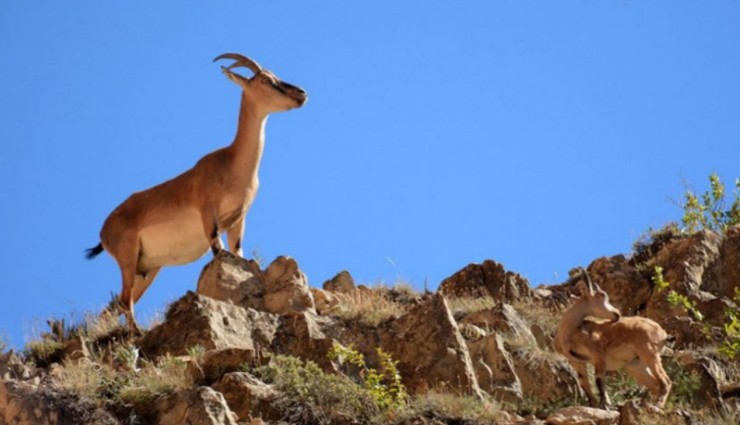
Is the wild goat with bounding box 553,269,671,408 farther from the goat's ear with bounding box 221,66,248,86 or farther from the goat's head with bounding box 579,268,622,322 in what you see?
the goat's ear with bounding box 221,66,248,86

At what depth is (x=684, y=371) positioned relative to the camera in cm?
1730

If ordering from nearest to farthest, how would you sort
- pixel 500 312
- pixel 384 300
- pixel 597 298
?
pixel 597 298
pixel 500 312
pixel 384 300

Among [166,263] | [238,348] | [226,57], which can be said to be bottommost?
[238,348]

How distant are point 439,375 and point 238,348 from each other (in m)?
2.17

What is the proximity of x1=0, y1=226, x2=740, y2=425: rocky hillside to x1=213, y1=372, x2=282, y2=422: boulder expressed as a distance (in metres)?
0.01

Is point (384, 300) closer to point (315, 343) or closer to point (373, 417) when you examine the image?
point (315, 343)

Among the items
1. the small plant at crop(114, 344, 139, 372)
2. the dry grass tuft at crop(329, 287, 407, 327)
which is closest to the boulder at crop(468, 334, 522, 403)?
the dry grass tuft at crop(329, 287, 407, 327)

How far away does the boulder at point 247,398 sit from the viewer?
1578 cm

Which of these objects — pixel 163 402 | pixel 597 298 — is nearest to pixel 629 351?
pixel 597 298

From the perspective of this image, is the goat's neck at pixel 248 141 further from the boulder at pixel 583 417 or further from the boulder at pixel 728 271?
the boulder at pixel 583 417

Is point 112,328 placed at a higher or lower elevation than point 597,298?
higher

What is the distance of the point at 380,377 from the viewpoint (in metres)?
16.3

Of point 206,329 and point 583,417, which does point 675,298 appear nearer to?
point 583,417

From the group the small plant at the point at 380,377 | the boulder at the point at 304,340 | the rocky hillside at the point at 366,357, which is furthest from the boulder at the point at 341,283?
the small plant at the point at 380,377
